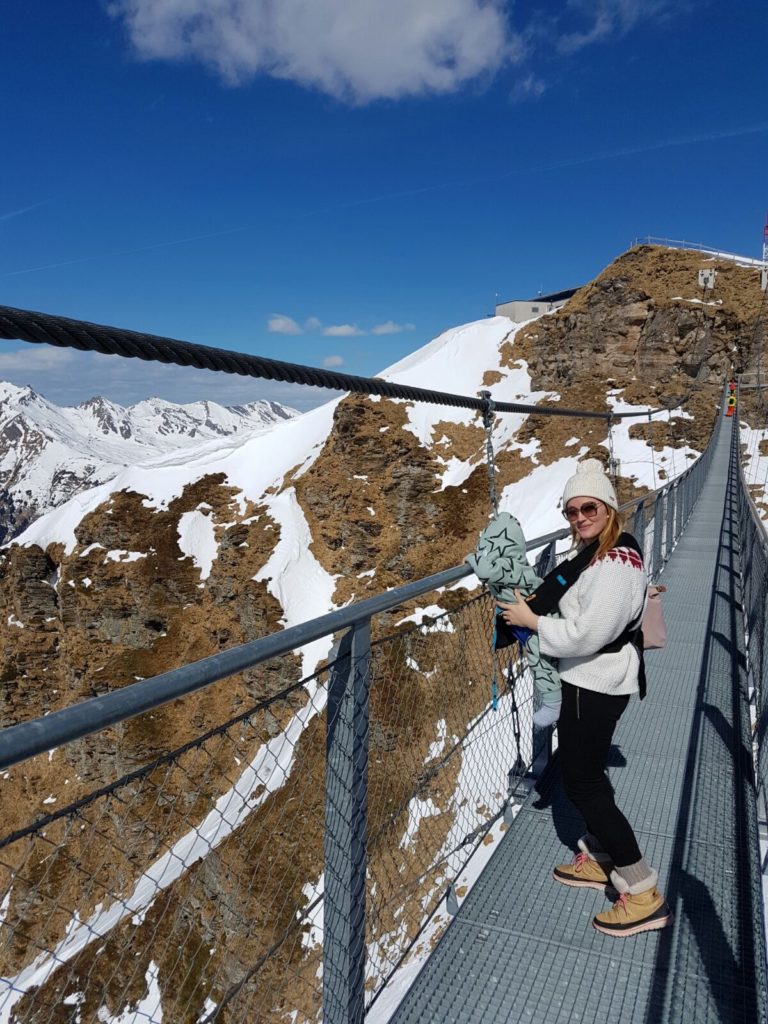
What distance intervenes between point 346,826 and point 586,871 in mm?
1792

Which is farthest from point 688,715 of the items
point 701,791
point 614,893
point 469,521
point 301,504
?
point 301,504

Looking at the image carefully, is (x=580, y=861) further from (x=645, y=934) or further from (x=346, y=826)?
(x=346, y=826)

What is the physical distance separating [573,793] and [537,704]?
1.48 meters

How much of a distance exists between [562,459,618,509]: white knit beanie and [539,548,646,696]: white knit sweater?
25 centimetres

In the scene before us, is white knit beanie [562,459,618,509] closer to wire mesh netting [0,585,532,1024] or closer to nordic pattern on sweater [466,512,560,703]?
nordic pattern on sweater [466,512,560,703]

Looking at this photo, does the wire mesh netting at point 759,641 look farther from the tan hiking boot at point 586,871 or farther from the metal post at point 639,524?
the metal post at point 639,524

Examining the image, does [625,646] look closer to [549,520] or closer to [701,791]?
[701,791]

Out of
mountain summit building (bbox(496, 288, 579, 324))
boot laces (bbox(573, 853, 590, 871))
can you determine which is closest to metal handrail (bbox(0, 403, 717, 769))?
boot laces (bbox(573, 853, 590, 871))

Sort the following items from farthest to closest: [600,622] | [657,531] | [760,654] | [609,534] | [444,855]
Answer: [657,531]
[760,654]
[444,855]
[609,534]
[600,622]

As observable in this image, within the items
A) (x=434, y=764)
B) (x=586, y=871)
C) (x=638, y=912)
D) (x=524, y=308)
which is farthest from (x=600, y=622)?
(x=524, y=308)

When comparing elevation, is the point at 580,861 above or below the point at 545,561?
below

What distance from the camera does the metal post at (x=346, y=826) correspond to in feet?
7.08

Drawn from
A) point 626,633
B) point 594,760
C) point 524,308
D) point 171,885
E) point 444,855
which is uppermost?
point 524,308

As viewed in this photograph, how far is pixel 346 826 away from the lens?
2201 mm
